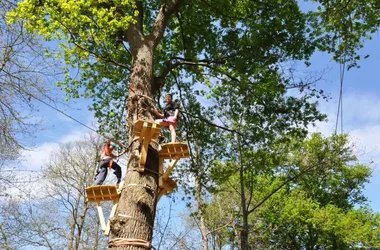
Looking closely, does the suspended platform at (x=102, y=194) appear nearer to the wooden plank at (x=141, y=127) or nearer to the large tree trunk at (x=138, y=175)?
the large tree trunk at (x=138, y=175)

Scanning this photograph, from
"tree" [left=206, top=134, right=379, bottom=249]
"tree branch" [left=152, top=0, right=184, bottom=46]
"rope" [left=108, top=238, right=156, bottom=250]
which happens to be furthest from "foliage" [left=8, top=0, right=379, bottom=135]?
"tree" [left=206, top=134, right=379, bottom=249]

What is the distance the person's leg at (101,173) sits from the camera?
15.5ft

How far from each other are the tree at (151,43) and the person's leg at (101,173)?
0.99m

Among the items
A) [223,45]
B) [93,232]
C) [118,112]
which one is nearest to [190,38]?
[223,45]

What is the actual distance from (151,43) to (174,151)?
1841 mm

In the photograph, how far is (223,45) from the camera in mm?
7191

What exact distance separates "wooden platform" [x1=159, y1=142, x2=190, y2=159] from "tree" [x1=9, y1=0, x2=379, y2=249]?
0.16 m

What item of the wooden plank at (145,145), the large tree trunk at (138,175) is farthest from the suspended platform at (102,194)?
the wooden plank at (145,145)

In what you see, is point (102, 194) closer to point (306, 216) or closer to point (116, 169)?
point (116, 169)

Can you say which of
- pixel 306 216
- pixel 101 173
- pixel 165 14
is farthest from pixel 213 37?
pixel 306 216

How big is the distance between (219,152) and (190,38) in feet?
9.74

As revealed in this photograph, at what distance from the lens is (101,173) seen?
4.85m

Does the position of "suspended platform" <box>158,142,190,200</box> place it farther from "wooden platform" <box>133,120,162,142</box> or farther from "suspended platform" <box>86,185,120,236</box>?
"suspended platform" <box>86,185,120,236</box>

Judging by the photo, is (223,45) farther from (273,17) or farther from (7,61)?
(7,61)
